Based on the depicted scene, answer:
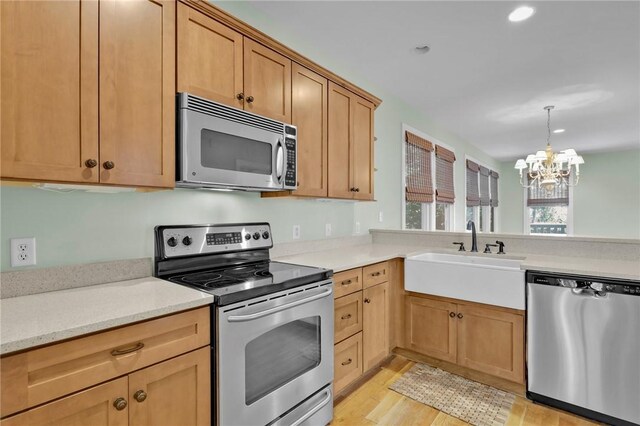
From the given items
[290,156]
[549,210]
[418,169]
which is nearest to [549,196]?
[549,210]

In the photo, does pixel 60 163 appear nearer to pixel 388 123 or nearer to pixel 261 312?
pixel 261 312

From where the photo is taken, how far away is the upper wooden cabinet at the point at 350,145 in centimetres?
258

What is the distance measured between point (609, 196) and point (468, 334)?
709cm

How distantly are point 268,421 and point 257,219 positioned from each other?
124cm

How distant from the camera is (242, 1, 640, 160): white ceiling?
A: 7.63 feet

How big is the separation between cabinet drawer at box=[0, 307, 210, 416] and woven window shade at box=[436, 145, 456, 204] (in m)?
4.34

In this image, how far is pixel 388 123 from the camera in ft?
12.7

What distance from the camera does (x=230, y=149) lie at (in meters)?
1.78

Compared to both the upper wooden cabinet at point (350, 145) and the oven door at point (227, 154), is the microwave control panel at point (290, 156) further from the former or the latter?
the upper wooden cabinet at point (350, 145)

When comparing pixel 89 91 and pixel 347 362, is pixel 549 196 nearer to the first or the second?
pixel 347 362

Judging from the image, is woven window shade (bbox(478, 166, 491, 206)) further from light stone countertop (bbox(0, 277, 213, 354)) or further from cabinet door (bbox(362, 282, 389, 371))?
light stone countertop (bbox(0, 277, 213, 354))

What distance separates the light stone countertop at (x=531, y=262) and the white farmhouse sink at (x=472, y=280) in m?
0.07

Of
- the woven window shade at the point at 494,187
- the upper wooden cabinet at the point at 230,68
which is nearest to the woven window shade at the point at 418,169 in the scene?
the upper wooden cabinet at the point at 230,68

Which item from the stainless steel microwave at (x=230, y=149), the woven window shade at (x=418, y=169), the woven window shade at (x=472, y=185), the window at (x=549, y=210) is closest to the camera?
the stainless steel microwave at (x=230, y=149)
